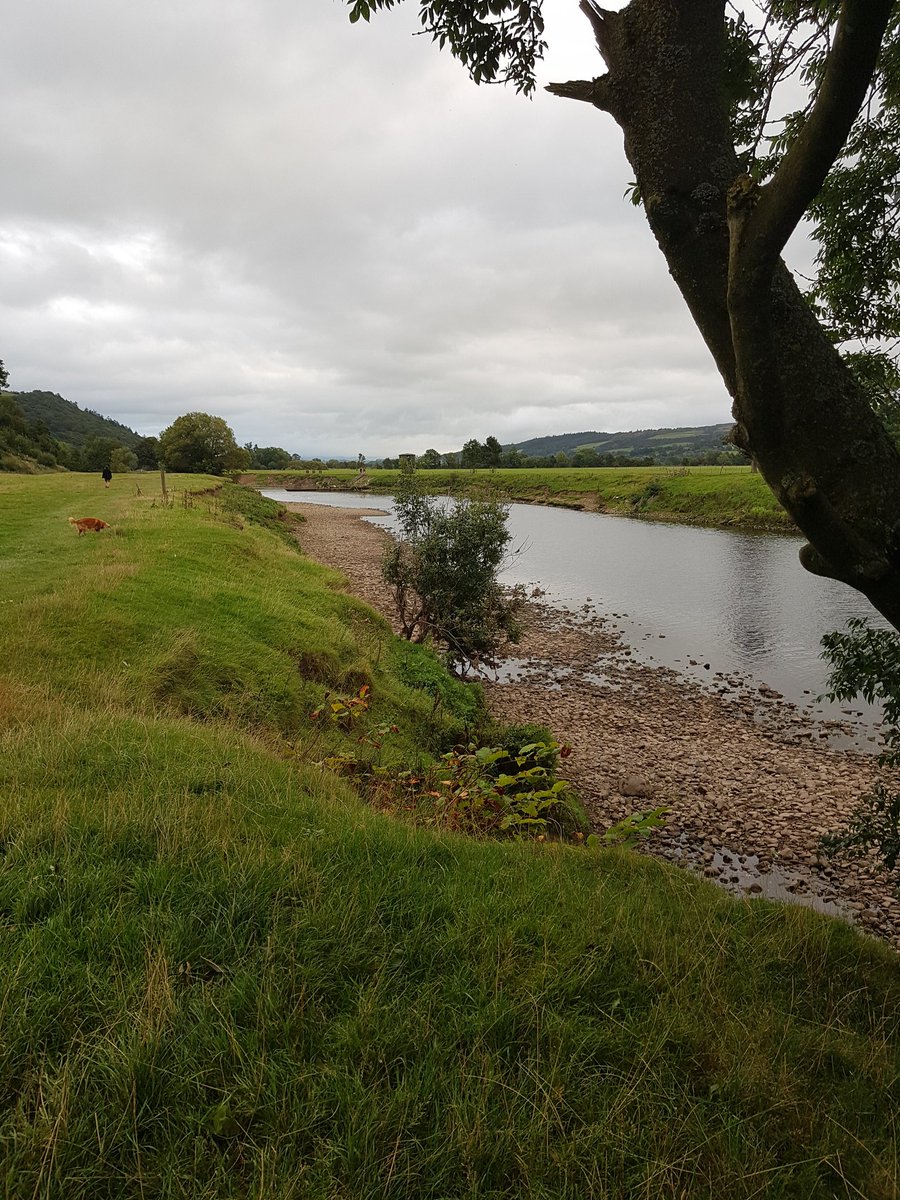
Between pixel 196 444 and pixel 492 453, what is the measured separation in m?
63.3

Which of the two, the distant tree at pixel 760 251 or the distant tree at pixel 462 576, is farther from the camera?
the distant tree at pixel 462 576

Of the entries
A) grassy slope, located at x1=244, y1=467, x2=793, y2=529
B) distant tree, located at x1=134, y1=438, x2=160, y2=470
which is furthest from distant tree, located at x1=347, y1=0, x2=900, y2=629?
distant tree, located at x1=134, y1=438, x2=160, y2=470

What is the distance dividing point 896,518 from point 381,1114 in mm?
3309

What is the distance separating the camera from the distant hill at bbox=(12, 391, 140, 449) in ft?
459

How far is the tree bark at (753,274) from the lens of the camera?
2545mm

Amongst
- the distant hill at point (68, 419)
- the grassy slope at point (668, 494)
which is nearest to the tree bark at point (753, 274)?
the grassy slope at point (668, 494)

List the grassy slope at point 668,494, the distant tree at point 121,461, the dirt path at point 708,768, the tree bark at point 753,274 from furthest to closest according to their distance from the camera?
1. the distant tree at point 121,461
2. the grassy slope at point 668,494
3. the dirt path at point 708,768
4. the tree bark at point 753,274

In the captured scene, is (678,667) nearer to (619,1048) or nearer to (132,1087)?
(619,1048)

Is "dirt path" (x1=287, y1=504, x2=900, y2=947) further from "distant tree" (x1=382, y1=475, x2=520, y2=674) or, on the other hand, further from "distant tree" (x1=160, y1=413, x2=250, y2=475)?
"distant tree" (x1=160, y1=413, x2=250, y2=475)

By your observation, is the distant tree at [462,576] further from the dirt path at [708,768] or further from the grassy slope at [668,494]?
the grassy slope at [668,494]

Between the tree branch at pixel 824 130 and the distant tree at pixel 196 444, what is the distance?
8486cm

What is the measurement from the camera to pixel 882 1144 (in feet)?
7.82

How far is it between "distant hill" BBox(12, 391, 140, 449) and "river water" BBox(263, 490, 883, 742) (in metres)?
129

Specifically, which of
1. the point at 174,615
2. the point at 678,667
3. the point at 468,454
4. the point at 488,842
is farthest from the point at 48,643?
the point at 468,454
